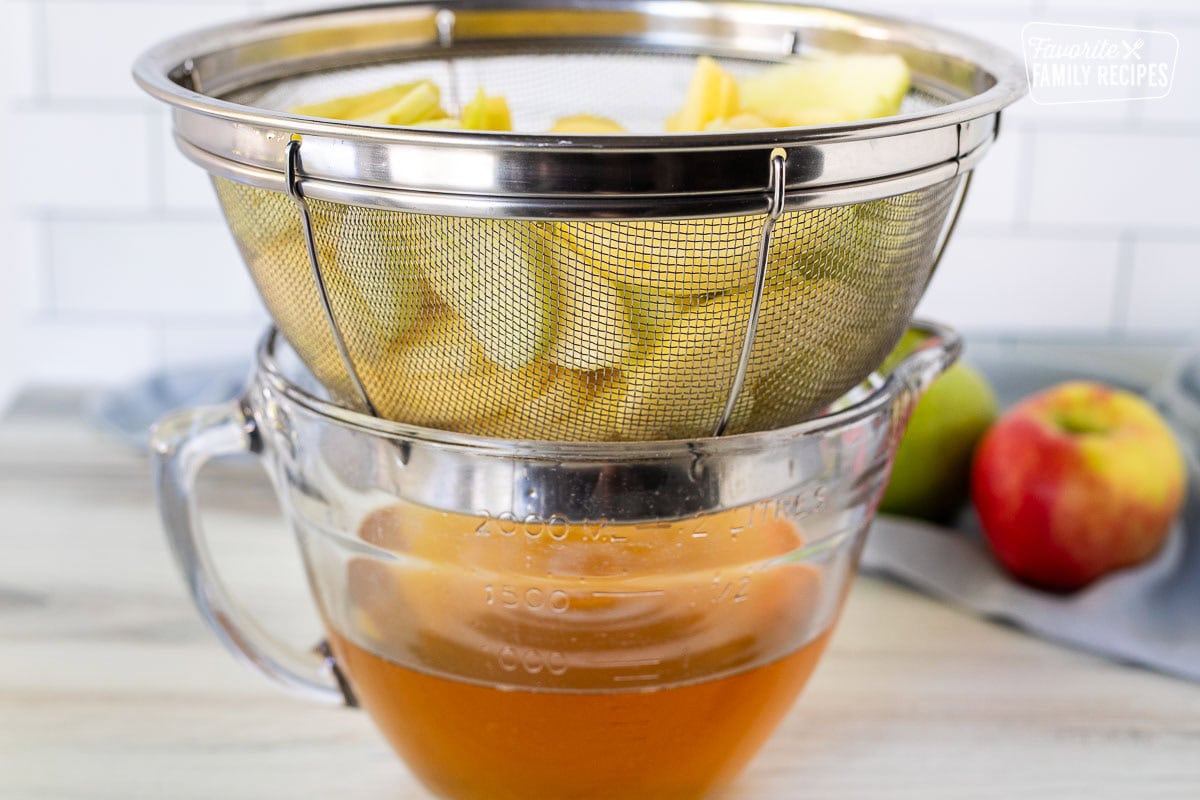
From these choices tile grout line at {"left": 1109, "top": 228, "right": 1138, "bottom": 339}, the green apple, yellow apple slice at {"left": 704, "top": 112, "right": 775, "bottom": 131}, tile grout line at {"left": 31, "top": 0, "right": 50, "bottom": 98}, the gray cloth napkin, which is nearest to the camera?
yellow apple slice at {"left": 704, "top": 112, "right": 775, "bottom": 131}

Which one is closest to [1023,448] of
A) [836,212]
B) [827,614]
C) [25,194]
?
[827,614]

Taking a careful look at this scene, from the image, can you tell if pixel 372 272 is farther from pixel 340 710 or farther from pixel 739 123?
pixel 340 710

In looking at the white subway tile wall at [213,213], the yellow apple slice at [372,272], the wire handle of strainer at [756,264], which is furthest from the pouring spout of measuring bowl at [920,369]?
the white subway tile wall at [213,213]

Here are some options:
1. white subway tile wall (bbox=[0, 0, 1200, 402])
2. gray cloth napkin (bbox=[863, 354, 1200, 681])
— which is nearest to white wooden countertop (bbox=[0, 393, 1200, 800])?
gray cloth napkin (bbox=[863, 354, 1200, 681])

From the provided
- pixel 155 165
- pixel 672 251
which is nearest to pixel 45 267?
pixel 155 165

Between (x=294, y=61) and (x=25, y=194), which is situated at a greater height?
(x=294, y=61)

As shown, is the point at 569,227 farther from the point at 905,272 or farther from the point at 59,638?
the point at 59,638

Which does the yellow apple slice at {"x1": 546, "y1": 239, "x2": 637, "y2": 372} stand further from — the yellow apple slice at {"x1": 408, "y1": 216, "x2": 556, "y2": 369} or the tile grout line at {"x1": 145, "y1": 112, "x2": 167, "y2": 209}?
the tile grout line at {"x1": 145, "y1": 112, "x2": 167, "y2": 209}
